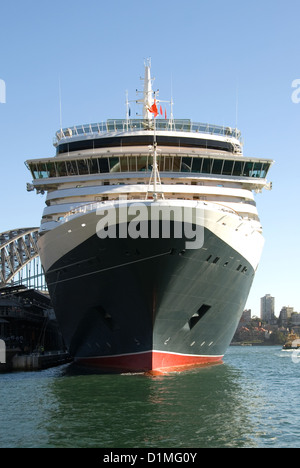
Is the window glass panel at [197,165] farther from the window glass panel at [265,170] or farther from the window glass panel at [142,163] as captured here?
the window glass panel at [265,170]

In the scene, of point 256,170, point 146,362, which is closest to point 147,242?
point 146,362

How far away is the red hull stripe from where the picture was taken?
2656cm

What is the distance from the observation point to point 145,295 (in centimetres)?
2589

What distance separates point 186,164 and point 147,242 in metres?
8.51

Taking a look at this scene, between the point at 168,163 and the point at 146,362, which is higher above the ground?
the point at 168,163

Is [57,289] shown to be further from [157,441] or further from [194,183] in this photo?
[157,441]

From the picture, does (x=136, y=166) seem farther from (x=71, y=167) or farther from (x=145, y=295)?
(x=145, y=295)

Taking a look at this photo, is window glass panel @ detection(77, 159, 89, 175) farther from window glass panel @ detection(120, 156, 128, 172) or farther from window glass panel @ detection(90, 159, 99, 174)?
window glass panel @ detection(120, 156, 128, 172)

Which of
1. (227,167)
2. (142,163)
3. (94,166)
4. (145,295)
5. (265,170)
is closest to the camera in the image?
(145,295)

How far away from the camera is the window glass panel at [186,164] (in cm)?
3247

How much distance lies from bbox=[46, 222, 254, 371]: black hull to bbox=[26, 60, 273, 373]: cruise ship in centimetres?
5

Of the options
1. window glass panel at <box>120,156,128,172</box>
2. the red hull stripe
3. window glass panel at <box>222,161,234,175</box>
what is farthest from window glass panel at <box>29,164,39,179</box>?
the red hull stripe

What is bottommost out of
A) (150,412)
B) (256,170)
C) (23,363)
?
(23,363)

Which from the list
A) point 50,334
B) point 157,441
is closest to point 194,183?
point 157,441
